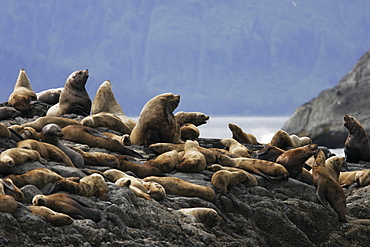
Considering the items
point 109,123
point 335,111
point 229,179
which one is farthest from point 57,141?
point 335,111

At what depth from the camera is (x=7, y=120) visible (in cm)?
1382

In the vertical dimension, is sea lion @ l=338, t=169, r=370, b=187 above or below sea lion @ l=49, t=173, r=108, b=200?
above

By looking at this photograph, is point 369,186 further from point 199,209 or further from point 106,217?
point 106,217

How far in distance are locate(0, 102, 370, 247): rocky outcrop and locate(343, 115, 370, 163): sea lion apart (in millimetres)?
3870

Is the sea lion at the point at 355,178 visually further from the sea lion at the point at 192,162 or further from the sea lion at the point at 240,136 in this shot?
the sea lion at the point at 192,162

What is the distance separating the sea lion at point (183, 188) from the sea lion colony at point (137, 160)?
0.5 inches

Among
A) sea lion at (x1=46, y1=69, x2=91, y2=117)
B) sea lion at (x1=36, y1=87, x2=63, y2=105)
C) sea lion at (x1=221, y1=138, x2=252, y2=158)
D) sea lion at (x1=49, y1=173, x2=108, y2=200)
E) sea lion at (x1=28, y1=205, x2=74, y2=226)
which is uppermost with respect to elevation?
sea lion at (x1=36, y1=87, x2=63, y2=105)

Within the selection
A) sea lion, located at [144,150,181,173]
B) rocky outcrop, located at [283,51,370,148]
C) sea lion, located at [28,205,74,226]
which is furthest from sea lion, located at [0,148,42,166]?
rocky outcrop, located at [283,51,370,148]

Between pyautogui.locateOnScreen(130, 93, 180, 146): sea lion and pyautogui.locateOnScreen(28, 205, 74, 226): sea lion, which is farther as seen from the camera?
pyautogui.locateOnScreen(130, 93, 180, 146): sea lion

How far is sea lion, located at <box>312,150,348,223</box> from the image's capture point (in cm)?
1003

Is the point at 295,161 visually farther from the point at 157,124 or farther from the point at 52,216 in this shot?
the point at 52,216

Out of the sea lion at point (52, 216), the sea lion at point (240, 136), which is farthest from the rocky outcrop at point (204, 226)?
the sea lion at point (240, 136)

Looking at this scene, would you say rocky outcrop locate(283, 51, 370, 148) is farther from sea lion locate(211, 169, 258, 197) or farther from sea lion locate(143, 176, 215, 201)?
sea lion locate(143, 176, 215, 201)

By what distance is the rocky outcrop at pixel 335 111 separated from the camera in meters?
41.6
